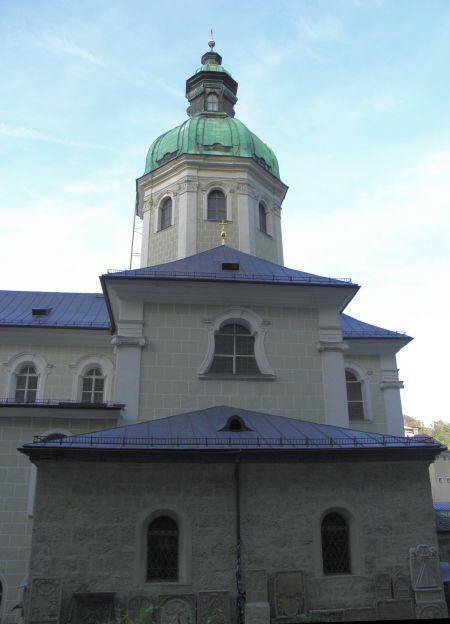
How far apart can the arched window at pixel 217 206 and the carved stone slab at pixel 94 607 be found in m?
14.8

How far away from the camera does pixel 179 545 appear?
9500mm

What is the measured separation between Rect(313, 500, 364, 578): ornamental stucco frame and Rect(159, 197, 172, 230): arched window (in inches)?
553

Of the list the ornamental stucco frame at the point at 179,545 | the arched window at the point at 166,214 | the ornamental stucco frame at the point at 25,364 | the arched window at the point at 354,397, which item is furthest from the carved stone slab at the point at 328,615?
the arched window at the point at 166,214

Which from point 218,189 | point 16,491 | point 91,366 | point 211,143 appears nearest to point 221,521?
point 16,491

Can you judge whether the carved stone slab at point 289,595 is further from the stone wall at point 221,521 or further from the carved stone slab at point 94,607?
the carved stone slab at point 94,607

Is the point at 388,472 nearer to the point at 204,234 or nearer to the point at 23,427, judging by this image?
the point at 23,427

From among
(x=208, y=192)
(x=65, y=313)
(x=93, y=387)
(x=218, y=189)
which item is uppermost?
(x=218, y=189)

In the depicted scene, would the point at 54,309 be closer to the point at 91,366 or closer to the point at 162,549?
the point at 91,366

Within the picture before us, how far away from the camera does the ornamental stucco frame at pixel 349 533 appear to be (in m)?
9.56

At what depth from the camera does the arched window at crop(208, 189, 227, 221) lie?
21.3 metres

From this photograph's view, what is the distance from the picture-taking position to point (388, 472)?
1023 centimetres

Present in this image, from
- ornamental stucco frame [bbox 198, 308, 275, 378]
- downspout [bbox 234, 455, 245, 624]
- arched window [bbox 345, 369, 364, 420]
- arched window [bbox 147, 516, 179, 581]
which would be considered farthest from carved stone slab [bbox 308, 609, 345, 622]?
arched window [bbox 345, 369, 364, 420]

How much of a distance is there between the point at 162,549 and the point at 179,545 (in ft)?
0.97

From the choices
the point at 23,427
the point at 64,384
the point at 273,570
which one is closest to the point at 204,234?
the point at 64,384
